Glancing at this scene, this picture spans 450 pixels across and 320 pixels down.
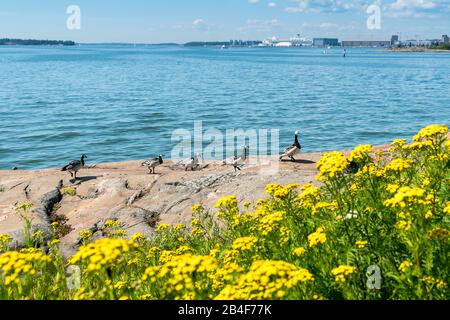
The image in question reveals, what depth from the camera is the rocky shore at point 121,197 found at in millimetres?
13430

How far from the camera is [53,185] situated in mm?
17422

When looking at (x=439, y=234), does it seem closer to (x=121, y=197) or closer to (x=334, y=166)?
(x=334, y=166)

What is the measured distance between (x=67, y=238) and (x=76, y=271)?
6.49m

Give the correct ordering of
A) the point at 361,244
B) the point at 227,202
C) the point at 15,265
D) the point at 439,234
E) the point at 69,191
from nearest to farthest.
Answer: the point at 15,265 → the point at 439,234 → the point at 361,244 → the point at 227,202 → the point at 69,191

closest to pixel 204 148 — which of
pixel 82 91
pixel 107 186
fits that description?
pixel 107 186

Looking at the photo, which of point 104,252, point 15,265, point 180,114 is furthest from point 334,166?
point 180,114

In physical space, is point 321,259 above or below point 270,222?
below

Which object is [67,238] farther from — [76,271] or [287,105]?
[287,105]

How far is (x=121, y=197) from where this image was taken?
15.8m

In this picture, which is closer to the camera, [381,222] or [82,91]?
[381,222]

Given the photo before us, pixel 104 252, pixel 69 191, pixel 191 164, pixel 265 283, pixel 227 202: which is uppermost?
pixel 104 252

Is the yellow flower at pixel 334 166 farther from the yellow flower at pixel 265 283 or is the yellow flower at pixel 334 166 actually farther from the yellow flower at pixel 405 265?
the yellow flower at pixel 265 283

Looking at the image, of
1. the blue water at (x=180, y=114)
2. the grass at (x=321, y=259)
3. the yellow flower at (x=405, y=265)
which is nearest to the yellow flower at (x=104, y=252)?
the grass at (x=321, y=259)
